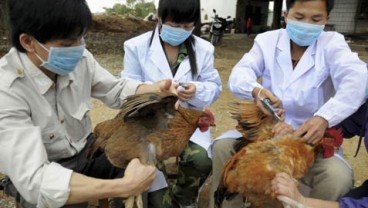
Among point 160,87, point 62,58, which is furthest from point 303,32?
point 62,58

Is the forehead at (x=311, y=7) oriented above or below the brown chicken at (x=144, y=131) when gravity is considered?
above

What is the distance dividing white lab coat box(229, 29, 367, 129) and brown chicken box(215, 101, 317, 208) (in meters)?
0.31

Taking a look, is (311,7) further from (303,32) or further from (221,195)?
(221,195)

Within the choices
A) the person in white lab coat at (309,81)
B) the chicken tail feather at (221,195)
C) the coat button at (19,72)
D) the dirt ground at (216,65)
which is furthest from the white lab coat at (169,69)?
the coat button at (19,72)

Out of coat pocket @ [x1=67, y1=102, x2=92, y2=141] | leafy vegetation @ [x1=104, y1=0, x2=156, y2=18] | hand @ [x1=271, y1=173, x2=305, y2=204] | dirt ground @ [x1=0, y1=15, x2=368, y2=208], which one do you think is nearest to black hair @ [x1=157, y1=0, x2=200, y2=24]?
coat pocket @ [x1=67, y1=102, x2=92, y2=141]

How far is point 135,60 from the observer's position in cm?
317

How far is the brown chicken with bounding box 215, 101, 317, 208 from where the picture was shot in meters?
2.15

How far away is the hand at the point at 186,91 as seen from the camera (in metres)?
2.69

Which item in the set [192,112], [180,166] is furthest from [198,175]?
[192,112]

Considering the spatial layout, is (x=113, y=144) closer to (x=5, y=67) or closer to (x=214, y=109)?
(x=5, y=67)

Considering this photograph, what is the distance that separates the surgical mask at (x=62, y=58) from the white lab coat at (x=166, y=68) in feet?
3.43

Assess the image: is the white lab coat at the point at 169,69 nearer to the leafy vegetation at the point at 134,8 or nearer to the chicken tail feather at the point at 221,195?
the chicken tail feather at the point at 221,195

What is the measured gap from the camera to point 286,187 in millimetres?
1907

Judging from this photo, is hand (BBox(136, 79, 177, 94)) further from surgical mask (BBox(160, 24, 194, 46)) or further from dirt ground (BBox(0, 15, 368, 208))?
dirt ground (BBox(0, 15, 368, 208))
